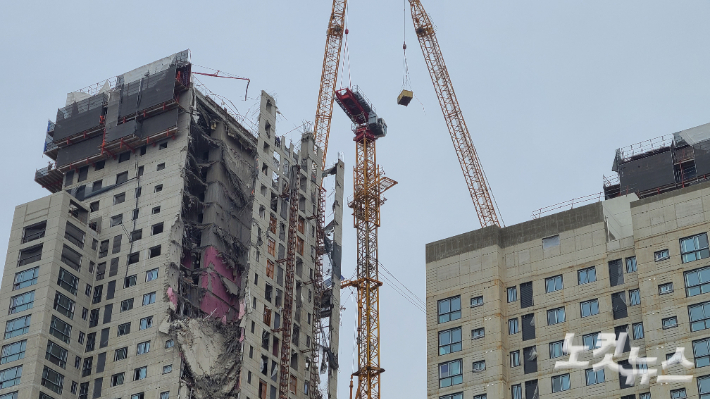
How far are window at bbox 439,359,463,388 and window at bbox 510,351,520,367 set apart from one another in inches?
187

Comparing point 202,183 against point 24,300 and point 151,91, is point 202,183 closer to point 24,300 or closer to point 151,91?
point 151,91

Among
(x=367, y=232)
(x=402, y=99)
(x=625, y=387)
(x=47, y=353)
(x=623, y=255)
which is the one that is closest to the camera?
(x=625, y=387)

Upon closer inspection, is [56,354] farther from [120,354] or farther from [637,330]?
[637,330]

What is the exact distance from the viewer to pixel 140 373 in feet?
472

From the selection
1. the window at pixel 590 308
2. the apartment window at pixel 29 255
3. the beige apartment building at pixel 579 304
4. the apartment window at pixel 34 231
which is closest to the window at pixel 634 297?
the beige apartment building at pixel 579 304

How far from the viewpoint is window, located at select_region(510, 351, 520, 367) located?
111869 mm

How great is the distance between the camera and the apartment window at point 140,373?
470 ft

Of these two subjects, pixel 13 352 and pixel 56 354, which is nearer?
pixel 13 352

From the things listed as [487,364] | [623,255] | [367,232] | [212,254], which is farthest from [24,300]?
[623,255]

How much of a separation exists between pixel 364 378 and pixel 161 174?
37.2 meters

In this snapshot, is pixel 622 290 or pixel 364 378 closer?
pixel 622 290

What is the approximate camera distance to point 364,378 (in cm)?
16025

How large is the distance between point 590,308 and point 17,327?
71735 millimetres

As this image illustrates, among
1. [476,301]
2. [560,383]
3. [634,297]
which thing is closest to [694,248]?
[634,297]
